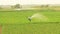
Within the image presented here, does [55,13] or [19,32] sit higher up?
[55,13]

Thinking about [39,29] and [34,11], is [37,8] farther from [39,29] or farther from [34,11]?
[39,29]

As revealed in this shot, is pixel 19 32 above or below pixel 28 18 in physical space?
below

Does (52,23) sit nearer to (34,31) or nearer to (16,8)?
(34,31)

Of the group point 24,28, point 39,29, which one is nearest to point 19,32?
point 24,28
